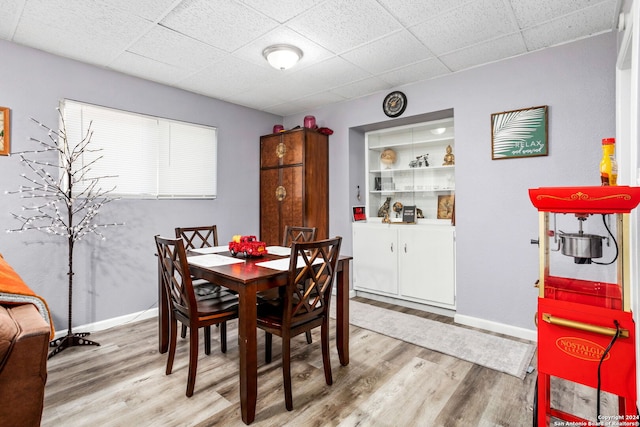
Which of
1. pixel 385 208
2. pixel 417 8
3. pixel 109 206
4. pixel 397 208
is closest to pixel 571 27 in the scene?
pixel 417 8

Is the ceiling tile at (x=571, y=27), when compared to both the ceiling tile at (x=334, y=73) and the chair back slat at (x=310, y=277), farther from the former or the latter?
the chair back slat at (x=310, y=277)

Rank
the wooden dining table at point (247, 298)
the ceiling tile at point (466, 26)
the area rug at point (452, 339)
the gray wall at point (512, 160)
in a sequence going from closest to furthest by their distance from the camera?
the wooden dining table at point (247, 298)
the ceiling tile at point (466, 26)
the area rug at point (452, 339)
the gray wall at point (512, 160)

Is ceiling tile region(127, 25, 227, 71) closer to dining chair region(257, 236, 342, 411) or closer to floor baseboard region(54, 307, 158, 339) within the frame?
dining chair region(257, 236, 342, 411)

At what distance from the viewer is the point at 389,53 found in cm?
287

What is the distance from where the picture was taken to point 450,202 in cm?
382

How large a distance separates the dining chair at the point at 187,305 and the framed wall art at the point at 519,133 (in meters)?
2.61

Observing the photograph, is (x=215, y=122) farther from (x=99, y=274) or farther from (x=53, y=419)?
(x=53, y=419)

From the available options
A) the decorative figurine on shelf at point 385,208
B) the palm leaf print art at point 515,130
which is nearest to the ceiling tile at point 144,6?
the palm leaf print art at point 515,130

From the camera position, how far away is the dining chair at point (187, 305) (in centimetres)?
196

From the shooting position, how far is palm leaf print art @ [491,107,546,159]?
9.17 feet

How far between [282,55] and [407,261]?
249cm

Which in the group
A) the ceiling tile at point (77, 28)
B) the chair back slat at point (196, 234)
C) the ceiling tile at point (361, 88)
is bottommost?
the chair back slat at point (196, 234)

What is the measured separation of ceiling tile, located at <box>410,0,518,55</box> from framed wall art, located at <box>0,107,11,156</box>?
10.5 feet

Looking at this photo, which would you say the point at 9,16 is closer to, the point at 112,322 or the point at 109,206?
the point at 109,206
